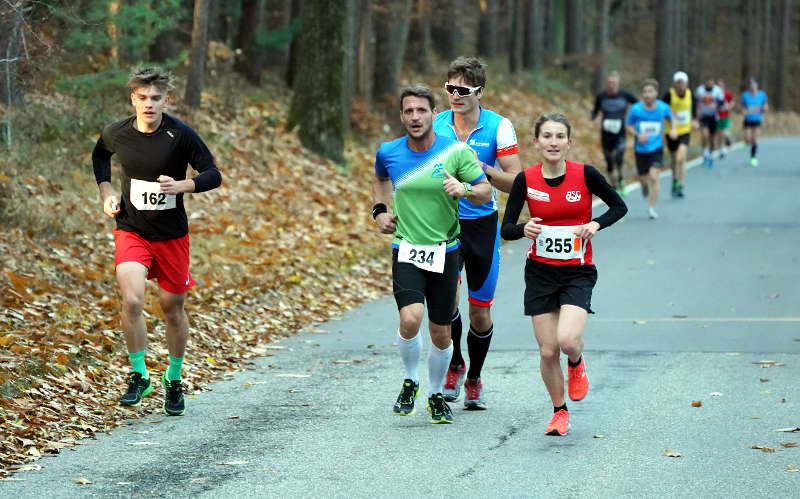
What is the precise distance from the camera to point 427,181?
7945 mm

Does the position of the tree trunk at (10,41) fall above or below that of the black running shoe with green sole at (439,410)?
above

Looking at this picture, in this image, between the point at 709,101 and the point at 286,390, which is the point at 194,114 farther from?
the point at 709,101

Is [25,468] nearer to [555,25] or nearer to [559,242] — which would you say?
[559,242]

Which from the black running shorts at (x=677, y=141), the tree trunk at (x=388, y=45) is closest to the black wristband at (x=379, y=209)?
the black running shorts at (x=677, y=141)

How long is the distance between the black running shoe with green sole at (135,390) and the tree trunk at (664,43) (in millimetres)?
31821

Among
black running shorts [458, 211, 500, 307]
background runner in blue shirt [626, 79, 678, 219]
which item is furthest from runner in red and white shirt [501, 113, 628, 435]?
background runner in blue shirt [626, 79, 678, 219]

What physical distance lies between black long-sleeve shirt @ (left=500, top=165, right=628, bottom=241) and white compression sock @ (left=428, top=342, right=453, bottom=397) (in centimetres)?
101

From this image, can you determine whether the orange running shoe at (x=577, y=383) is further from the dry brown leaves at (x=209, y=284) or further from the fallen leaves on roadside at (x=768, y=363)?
the dry brown leaves at (x=209, y=284)

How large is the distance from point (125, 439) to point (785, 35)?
206 ft

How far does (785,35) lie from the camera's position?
65750 mm

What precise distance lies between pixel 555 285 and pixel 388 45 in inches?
831

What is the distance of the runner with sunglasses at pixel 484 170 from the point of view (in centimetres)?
820

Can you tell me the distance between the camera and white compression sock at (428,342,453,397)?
8.27m

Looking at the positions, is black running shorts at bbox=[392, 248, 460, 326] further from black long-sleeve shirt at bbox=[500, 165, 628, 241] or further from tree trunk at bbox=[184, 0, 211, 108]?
tree trunk at bbox=[184, 0, 211, 108]
